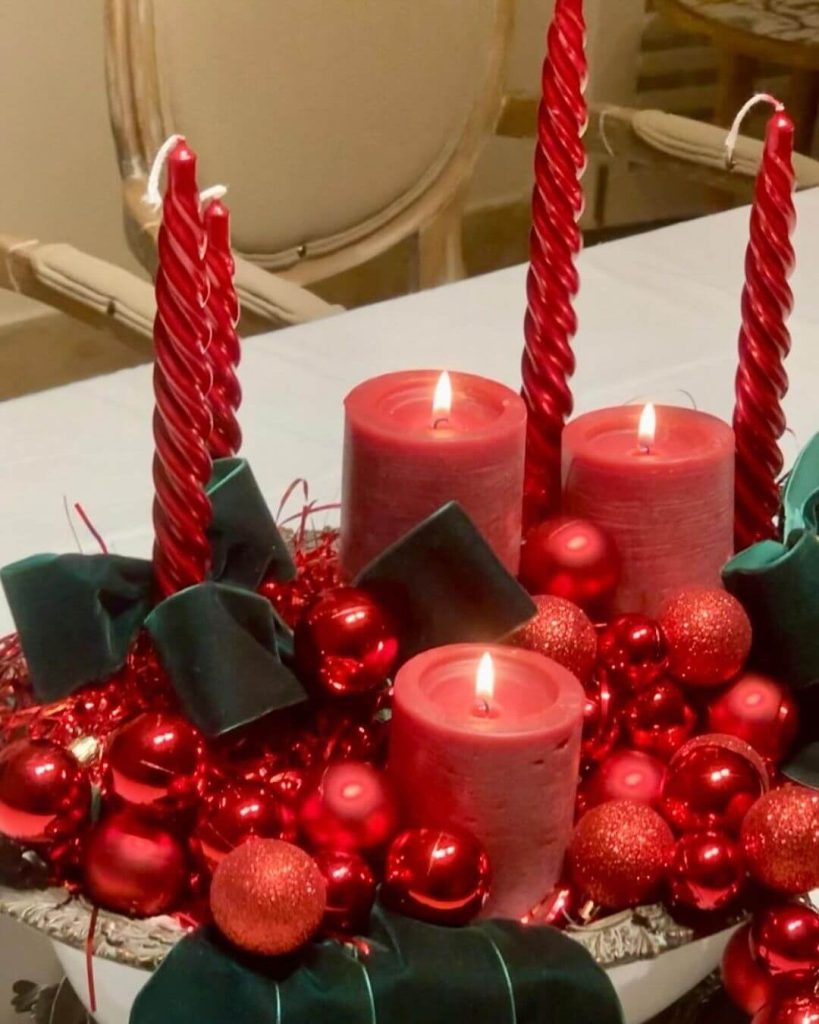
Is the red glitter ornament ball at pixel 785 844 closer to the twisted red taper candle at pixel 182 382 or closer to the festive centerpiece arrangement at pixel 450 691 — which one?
the festive centerpiece arrangement at pixel 450 691

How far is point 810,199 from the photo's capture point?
1.27m

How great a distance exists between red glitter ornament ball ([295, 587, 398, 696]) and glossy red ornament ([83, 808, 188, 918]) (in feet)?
0.23

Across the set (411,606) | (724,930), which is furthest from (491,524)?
(724,930)

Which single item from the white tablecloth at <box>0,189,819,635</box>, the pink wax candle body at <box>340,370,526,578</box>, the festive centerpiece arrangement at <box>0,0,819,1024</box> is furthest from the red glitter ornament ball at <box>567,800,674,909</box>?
the white tablecloth at <box>0,189,819,635</box>

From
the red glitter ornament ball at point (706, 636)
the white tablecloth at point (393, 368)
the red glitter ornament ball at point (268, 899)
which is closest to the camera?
the red glitter ornament ball at point (268, 899)

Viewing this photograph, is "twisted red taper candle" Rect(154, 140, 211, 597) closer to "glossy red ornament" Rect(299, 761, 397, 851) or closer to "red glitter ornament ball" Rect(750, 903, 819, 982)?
"glossy red ornament" Rect(299, 761, 397, 851)

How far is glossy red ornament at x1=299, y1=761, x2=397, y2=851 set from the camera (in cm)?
40

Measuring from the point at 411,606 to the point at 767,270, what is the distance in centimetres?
18

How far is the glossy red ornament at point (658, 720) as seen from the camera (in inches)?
18.3

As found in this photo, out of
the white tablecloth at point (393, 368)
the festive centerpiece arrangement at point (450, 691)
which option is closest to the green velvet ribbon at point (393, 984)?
the festive centerpiece arrangement at point (450, 691)

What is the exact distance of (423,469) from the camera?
0.46 m

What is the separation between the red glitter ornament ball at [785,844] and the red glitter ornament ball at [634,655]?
74 millimetres

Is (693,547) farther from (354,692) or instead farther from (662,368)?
(662,368)

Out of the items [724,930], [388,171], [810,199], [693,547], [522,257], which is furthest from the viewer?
[522,257]
